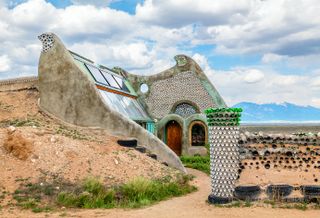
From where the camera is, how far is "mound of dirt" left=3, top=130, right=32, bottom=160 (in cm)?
1200

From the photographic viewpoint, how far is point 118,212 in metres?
9.80

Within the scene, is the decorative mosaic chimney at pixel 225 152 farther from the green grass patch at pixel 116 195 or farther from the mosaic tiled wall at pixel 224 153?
the green grass patch at pixel 116 195

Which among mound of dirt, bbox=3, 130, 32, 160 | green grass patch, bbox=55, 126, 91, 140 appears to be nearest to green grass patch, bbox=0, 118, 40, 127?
green grass patch, bbox=55, 126, 91, 140

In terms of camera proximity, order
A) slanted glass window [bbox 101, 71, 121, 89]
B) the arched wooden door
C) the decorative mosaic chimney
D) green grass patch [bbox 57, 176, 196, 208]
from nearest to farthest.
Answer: green grass patch [bbox 57, 176, 196, 208], the decorative mosaic chimney, slanted glass window [bbox 101, 71, 121, 89], the arched wooden door

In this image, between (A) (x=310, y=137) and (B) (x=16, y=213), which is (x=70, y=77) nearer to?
(B) (x=16, y=213)

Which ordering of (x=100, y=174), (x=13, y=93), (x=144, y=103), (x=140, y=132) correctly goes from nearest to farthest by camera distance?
(x=100, y=174)
(x=140, y=132)
(x=13, y=93)
(x=144, y=103)

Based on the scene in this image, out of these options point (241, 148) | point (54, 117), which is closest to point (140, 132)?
point (54, 117)

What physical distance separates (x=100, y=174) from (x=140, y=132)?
392cm

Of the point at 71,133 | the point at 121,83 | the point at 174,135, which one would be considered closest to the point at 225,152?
the point at 71,133

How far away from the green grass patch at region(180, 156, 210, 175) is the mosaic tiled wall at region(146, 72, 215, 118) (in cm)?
Answer: 417

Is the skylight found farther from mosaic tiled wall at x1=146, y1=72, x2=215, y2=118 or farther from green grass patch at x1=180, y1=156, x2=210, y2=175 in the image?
green grass patch at x1=180, y1=156, x2=210, y2=175

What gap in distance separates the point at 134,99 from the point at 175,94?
265cm

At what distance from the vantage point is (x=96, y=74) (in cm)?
1881

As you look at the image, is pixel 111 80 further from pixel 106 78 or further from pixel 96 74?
pixel 96 74
